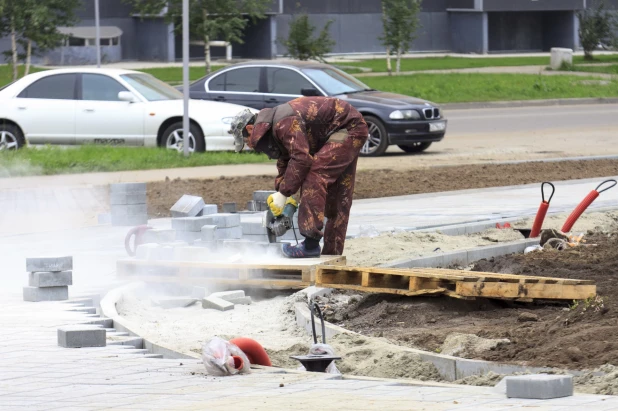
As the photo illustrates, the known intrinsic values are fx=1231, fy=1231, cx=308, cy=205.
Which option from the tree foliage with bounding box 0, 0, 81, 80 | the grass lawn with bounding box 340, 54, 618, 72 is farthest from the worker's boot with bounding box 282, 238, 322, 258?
the grass lawn with bounding box 340, 54, 618, 72

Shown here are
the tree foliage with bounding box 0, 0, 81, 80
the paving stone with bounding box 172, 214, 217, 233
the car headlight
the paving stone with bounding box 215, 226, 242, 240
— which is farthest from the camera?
the tree foliage with bounding box 0, 0, 81, 80

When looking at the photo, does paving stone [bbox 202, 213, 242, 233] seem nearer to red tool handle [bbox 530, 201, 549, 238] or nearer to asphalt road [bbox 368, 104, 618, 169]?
red tool handle [bbox 530, 201, 549, 238]

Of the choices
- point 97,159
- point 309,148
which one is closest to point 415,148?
point 97,159

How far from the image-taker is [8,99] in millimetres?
18969

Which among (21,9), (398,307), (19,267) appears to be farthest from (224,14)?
(398,307)

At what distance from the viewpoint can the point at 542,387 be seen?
206 inches

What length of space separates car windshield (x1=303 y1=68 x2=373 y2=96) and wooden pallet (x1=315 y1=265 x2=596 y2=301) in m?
11.8

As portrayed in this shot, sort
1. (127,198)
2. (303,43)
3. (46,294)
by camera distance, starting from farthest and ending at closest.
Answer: (303,43) < (127,198) < (46,294)

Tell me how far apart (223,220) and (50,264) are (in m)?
1.83

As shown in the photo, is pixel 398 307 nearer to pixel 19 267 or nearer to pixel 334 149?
pixel 334 149

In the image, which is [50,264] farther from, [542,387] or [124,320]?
[542,387]

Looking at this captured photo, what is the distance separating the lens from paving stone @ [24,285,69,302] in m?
8.82

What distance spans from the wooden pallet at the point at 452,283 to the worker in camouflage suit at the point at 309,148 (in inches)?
32.8

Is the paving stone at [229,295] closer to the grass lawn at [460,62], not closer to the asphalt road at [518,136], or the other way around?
the asphalt road at [518,136]
